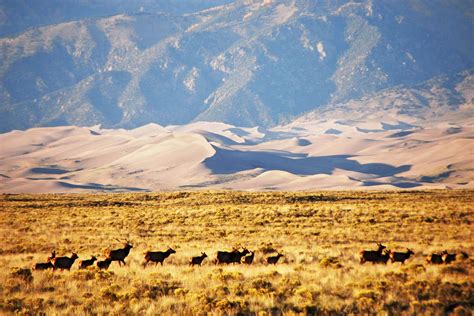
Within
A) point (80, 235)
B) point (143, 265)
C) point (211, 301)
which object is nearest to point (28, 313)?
point (211, 301)

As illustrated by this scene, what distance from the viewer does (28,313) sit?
14164 millimetres

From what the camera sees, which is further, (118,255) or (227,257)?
(118,255)

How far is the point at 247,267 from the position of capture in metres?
20.4

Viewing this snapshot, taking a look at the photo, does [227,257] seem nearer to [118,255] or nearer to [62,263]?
[118,255]

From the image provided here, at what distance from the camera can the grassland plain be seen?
49.2ft

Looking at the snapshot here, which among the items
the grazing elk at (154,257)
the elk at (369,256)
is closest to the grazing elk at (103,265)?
the grazing elk at (154,257)

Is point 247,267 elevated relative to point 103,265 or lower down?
lower down

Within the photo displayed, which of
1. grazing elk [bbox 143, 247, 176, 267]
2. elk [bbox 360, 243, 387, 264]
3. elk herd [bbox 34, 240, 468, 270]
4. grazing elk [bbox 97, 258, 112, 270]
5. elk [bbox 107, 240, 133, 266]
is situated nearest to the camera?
grazing elk [bbox 97, 258, 112, 270]

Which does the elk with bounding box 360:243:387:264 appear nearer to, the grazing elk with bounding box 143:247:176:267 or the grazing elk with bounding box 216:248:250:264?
the grazing elk with bounding box 216:248:250:264

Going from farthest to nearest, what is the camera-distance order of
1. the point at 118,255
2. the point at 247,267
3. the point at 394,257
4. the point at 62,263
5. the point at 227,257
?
1. the point at 118,255
2. the point at 227,257
3. the point at 394,257
4. the point at 247,267
5. the point at 62,263

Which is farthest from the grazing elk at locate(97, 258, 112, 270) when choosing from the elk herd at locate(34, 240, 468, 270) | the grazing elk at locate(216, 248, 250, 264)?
the grazing elk at locate(216, 248, 250, 264)

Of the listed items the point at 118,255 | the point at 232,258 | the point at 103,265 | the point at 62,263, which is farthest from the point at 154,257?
the point at 62,263

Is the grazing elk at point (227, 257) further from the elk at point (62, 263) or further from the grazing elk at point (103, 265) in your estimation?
the elk at point (62, 263)

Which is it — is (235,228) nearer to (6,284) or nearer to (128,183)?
(6,284)
